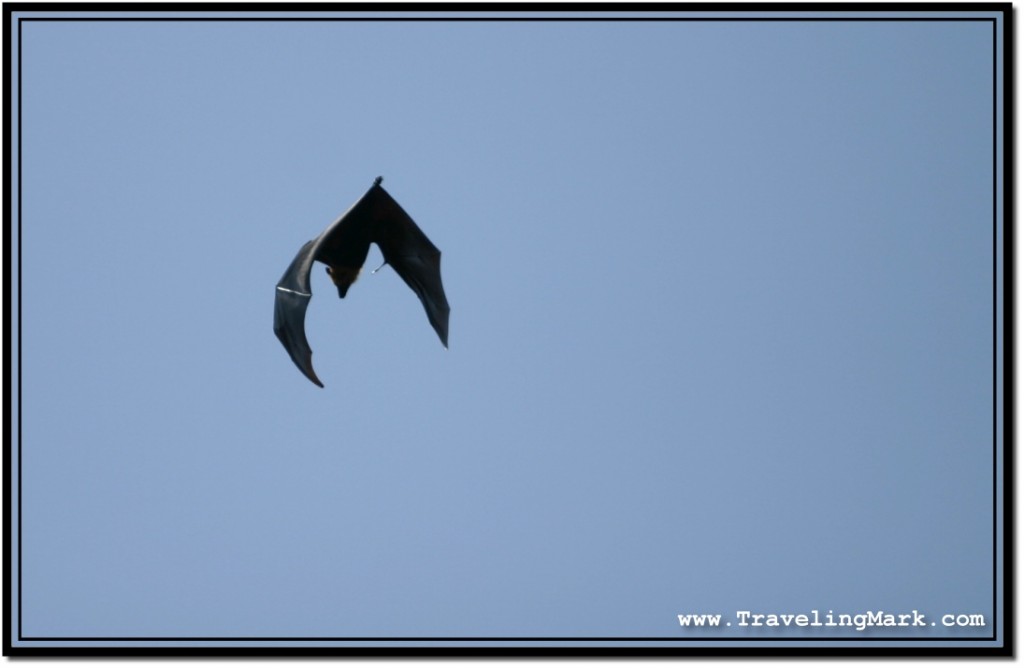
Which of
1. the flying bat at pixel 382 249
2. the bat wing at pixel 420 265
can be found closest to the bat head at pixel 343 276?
the flying bat at pixel 382 249

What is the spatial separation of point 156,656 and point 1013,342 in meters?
8.05

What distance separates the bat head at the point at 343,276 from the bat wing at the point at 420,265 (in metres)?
0.36

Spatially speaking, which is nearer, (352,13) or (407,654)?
(407,654)

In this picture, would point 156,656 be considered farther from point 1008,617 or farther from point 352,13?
point 1008,617

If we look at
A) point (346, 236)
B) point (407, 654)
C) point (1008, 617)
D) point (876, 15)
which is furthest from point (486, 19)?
point (1008, 617)

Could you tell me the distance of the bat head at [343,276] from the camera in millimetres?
15914

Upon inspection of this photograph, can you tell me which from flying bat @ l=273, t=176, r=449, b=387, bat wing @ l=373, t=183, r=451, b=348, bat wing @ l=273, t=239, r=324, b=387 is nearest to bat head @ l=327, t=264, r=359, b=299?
flying bat @ l=273, t=176, r=449, b=387

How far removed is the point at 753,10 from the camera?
613 inches

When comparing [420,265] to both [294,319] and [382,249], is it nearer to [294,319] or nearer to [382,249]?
[382,249]

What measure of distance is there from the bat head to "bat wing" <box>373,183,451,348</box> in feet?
1.19

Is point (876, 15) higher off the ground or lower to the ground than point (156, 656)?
higher

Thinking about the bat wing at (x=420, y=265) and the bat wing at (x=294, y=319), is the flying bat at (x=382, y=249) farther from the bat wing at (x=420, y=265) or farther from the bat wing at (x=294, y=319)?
the bat wing at (x=294, y=319)

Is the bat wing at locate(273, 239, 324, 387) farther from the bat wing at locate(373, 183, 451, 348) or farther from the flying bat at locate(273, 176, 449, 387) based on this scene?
the bat wing at locate(373, 183, 451, 348)

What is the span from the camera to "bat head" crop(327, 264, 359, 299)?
15.9 m
